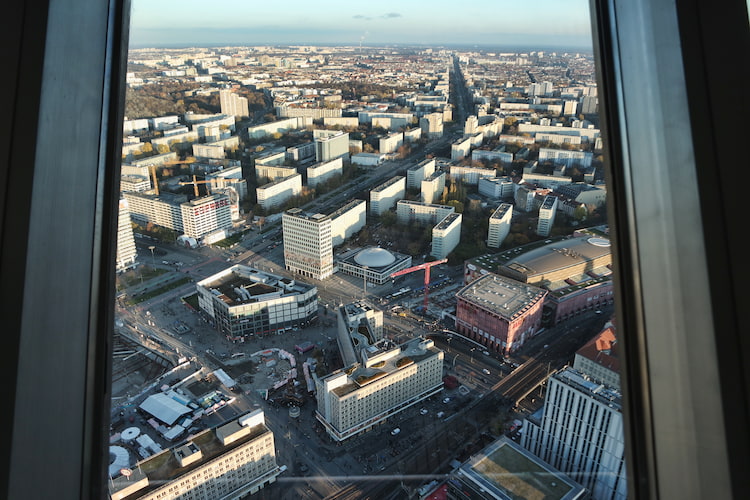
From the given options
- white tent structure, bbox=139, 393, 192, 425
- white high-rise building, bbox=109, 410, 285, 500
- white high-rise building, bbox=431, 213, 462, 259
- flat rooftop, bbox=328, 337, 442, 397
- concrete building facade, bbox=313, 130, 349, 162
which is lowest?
white high-rise building, bbox=109, 410, 285, 500

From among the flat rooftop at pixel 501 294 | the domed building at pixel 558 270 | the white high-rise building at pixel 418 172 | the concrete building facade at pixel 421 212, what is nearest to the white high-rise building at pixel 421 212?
the concrete building facade at pixel 421 212

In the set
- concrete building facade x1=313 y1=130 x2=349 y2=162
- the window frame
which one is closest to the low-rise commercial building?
the window frame

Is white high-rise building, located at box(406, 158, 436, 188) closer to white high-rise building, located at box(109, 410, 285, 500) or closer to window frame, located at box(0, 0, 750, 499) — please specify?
white high-rise building, located at box(109, 410, 285, 500)

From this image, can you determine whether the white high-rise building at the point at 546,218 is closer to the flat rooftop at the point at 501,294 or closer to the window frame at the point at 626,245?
the flat rooftop at the point at 501,294

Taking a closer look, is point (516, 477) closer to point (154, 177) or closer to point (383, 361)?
point (383, 361)

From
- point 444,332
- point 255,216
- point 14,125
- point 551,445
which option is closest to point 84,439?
point 14,125

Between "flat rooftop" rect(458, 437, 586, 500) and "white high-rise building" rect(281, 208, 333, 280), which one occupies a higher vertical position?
"white high-rise building" rect(281, 208, 333, 280)

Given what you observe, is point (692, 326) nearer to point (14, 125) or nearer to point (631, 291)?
point (631, 291)
